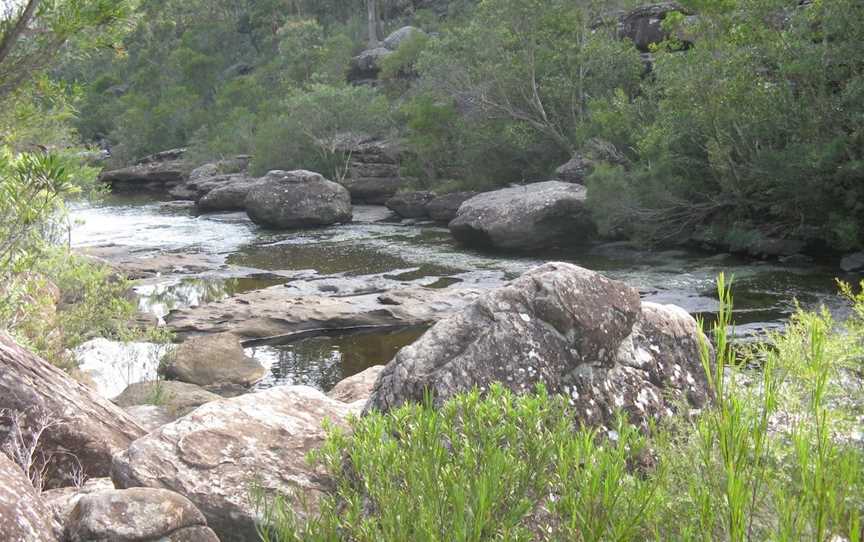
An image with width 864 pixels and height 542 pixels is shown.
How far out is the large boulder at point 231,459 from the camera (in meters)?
4.56

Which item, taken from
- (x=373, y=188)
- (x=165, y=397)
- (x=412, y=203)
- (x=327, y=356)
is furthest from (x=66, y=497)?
(x=373, y=188)

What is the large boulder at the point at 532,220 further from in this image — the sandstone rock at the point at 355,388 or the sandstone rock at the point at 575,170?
the sandstone rock at the point at 355,388

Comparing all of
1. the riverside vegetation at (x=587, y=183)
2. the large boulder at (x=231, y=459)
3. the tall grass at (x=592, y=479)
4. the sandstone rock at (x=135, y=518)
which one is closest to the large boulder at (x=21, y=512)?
the sandstone rock at (x=135, y=518)

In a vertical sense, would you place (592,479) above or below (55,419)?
above

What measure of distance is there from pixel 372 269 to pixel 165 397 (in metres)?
12.0

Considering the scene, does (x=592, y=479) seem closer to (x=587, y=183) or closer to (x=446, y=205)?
(x=587, y=183)

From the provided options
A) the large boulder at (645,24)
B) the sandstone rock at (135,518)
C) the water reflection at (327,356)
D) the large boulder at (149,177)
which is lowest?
the large boulder at (149,177)

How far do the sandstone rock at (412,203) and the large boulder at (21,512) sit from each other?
29.3 metres

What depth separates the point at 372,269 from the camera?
22.0 metres

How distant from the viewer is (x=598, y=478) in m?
2.52

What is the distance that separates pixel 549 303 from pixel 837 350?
205cm

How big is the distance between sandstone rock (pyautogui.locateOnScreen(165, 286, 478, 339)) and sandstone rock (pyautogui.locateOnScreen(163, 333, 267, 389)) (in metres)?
1.60

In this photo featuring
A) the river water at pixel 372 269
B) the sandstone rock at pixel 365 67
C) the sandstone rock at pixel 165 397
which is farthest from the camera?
the sandstone rock at pixel 365 67

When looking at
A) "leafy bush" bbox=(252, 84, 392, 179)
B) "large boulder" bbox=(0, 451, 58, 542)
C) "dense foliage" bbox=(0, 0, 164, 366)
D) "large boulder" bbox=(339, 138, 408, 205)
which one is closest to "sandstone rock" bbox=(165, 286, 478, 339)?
"dense foliage" bbox=(0, 0, 164, 366)
